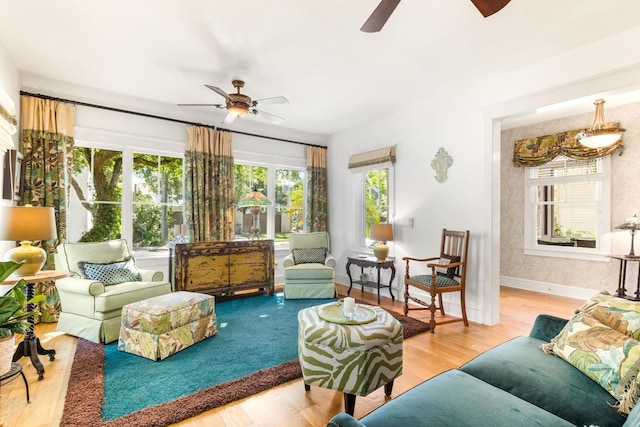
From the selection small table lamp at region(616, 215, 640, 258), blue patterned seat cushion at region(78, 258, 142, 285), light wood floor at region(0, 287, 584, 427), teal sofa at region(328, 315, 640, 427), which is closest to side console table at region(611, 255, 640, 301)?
small table lamp at region(616, 215, 640, 258)

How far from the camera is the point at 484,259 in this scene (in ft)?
11.6

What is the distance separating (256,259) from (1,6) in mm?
3581

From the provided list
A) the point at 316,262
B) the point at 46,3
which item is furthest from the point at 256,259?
the point at 46,3

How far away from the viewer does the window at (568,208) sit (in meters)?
4.44

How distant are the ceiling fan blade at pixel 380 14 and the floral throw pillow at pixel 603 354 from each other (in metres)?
2.04

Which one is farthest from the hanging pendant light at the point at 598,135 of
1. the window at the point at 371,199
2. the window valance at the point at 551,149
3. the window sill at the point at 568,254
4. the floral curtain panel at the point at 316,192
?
the floral curtain panel at the point at 316,192

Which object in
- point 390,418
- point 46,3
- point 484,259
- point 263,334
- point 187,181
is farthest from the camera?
point 187,181

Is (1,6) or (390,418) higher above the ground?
(1,6)

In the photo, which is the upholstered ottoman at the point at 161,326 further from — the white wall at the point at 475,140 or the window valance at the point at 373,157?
the window valance at the point at 373,157

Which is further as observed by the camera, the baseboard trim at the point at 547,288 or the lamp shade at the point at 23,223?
the baseboard trim at the point at 547,288

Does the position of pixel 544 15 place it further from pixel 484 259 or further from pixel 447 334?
pixel 447 334

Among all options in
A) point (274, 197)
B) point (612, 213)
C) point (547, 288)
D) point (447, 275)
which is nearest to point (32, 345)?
point (274, 197)

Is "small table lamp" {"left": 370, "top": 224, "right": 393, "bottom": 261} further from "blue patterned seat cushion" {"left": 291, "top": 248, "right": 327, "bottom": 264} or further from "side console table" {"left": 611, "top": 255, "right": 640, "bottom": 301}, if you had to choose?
"side console table" {"left": 611, "top": 255, "right": 640, "bottom": 301}

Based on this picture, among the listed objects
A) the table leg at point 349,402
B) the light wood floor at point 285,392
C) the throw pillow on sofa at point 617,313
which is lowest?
the light wood floor at point 285,392
